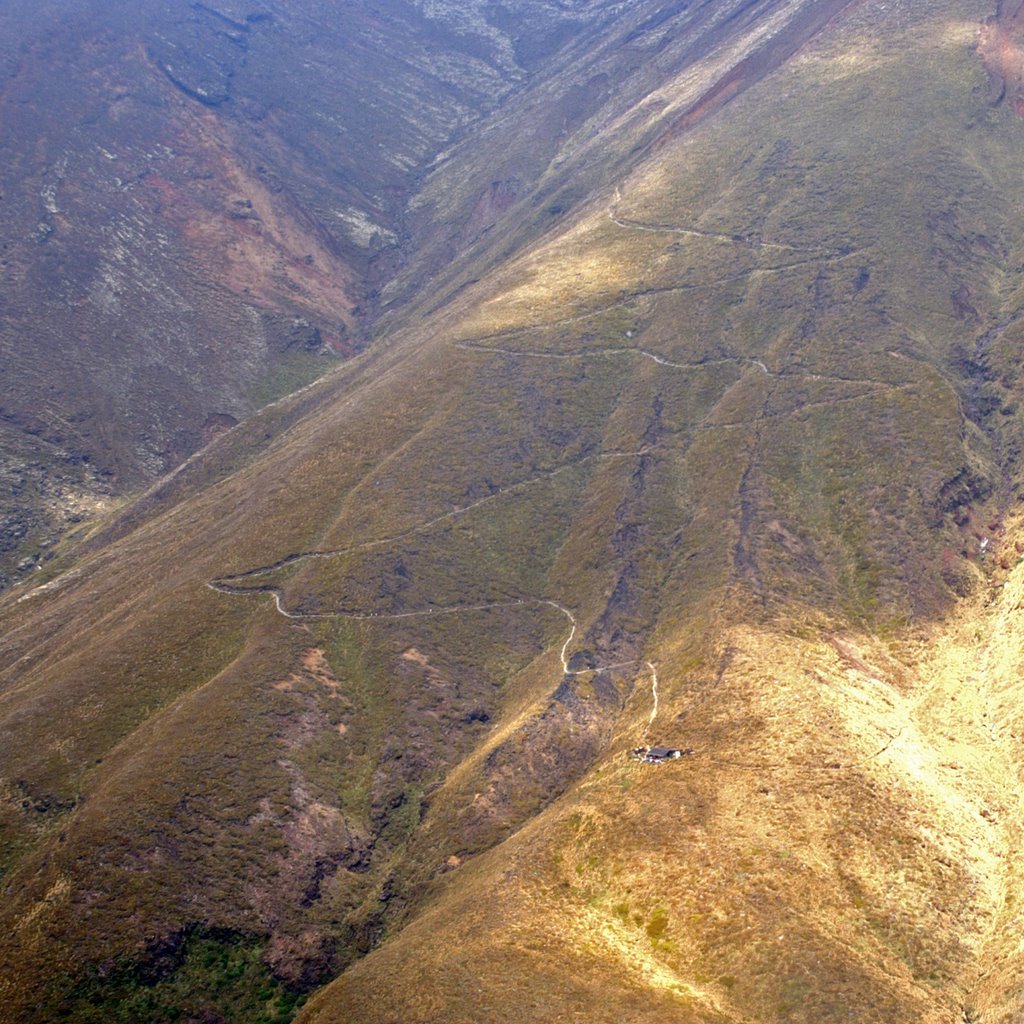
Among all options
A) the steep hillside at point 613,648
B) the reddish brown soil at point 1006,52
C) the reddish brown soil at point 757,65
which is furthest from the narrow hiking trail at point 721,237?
the reddish brown soil at point 1006,52

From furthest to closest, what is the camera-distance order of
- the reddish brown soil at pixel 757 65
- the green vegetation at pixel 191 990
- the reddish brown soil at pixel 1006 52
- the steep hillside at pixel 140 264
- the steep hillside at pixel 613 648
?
1. the reddish brown soil at pixel 757 65
2. the steep hillside at pixel 140 264
3. the reddish brown soil at pixel 1006 52
4. the green vegetation at pixel 191 990
5. the steep hillside at pixel 613 648

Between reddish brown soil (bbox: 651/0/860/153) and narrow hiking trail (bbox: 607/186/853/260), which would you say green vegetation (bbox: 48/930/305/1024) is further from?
reddish brown soil (bbox: 651/0/860/153)

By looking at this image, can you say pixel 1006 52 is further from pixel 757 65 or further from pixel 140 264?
pixel 140 264

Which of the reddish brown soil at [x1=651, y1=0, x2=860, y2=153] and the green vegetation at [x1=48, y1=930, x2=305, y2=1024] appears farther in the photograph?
the reddish brown soil at [x1=651, y1=0, x2=860, y2=153]

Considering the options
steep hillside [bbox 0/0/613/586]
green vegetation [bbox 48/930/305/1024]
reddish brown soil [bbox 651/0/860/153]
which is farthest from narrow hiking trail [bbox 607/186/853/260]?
green vegetation [bbox 48/930/305/1024]

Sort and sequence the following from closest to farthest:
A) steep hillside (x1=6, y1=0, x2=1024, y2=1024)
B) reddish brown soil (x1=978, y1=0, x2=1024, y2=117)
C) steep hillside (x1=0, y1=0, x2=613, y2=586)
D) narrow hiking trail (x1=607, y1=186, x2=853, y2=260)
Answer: steep hillside (x1=6, y1=0, x2=1024, y2=1024) < narrow hiking trail (x1=607, y1=186, x2=853, y2=260) < reddish brown soil (x1=978, y1=0, x2=1024, y2=117) < steep hillside (x1=0, y1=0, x2=613, y2=586)

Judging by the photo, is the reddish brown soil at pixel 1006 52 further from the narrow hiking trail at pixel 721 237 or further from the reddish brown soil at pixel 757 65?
the narrow hiking trail at pixel 721 237

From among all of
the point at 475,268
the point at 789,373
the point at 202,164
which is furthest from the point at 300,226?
the point at 789,373

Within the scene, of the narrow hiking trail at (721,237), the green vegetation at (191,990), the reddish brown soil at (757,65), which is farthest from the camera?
the reddish brown soil at (757,65)

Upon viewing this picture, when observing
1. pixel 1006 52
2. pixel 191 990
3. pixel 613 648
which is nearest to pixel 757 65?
pixel 1006 52

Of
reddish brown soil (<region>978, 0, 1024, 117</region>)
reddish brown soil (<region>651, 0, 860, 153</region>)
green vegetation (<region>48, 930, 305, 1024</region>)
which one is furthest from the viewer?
reddish brown soil (<region>651, 0, 860, 153</region>)
